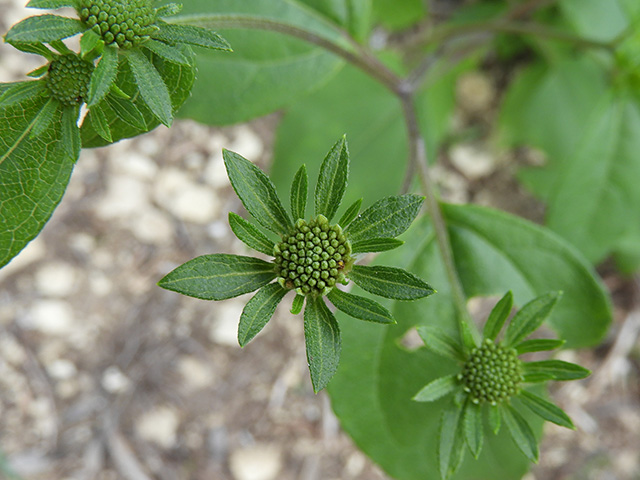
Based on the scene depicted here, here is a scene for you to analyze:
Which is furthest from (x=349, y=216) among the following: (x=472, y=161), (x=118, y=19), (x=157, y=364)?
(x=472, y=161)

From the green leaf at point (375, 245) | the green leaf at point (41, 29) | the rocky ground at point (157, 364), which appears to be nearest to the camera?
the green leaf at point (41, 29)

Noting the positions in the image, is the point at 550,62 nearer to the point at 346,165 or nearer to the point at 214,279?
the point at 346,165

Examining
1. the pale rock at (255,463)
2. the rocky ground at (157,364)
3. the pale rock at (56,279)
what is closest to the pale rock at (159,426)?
the rocky ground at (157,364)

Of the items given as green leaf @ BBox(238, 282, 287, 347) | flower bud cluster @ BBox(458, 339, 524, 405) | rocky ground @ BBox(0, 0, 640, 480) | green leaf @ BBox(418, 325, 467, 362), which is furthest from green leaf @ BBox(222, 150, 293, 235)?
rocky ground @ BBox(0, 0, 640, 480)

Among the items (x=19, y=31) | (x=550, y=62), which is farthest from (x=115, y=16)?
(x=550, y=62)

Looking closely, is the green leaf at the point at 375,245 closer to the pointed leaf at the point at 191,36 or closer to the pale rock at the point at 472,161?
the pointed leaf at the point at 191,36
